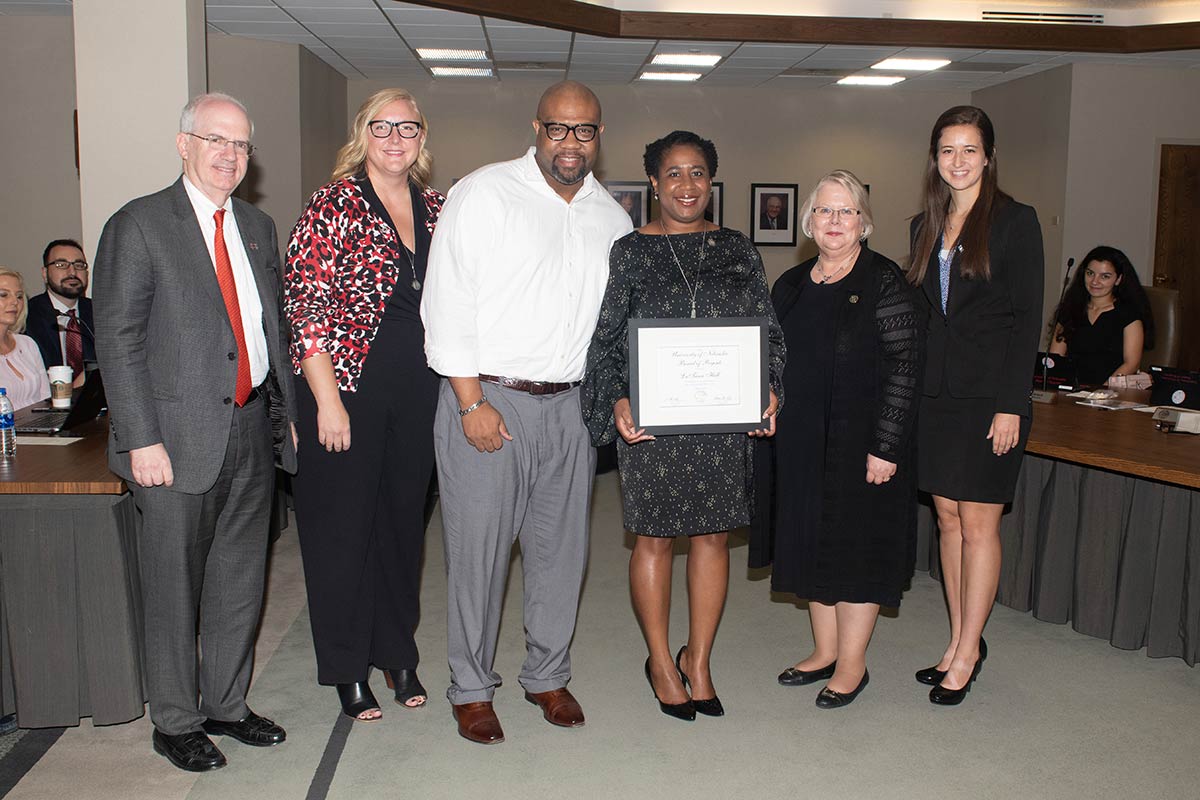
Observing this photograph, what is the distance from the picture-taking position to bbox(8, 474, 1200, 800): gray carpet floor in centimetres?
270

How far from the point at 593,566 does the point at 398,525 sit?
192 cm

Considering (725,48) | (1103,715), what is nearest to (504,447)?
(1103,715)

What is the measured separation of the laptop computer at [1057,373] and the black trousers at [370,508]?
362 cm

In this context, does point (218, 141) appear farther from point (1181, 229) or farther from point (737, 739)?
point (1181, 229)

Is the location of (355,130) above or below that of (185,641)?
above

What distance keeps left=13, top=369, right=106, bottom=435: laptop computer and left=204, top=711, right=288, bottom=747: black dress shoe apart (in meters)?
1.38

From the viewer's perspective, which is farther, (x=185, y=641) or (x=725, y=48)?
(x=725, y=48)

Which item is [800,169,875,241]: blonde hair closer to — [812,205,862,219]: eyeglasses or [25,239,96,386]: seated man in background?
[812,205,862,219]: eyeglasses

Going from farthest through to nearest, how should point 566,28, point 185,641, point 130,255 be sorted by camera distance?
point 566,28 < point 185,641 < point 130,255

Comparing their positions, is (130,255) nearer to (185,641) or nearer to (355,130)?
(355,130)

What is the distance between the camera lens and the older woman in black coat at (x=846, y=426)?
9.52ft

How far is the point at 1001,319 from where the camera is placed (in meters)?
3.07

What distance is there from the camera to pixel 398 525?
10.0 feet

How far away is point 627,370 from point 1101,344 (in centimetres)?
409
